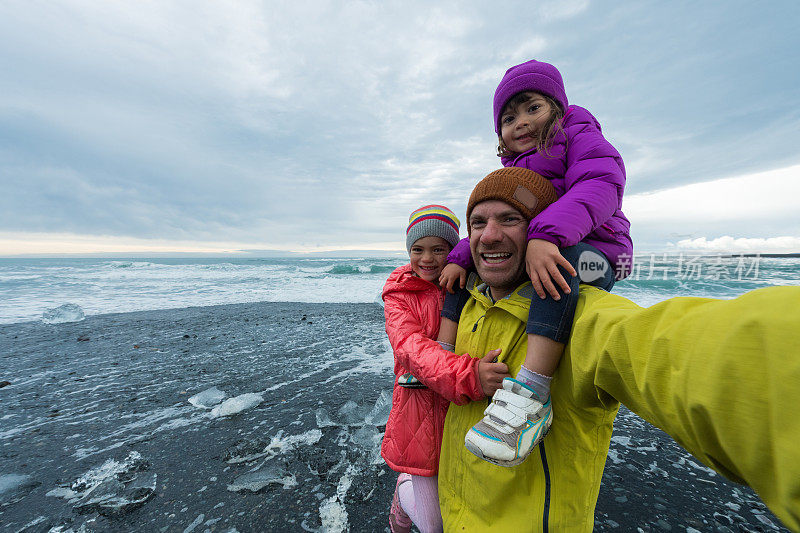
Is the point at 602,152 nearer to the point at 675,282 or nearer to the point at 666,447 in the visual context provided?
the point at 666,447

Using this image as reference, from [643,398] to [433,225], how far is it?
1.67 metres

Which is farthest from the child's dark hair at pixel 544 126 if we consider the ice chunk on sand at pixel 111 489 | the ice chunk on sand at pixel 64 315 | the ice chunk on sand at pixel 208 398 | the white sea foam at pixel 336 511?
the ice chunk on sand at pixel 64 315

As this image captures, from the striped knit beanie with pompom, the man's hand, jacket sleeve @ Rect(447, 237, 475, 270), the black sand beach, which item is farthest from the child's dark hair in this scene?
the black sand beach

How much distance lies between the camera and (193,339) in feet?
22.6

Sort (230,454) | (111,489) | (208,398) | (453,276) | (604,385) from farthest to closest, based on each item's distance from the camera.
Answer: (208,398) → (230,454) → (111,489) → (453,276) → (604,385)

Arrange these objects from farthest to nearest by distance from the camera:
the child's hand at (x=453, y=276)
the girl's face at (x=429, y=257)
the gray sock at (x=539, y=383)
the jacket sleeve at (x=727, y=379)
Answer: the girl's face at (x=429, y=257), the child's hand at (x=453, y=276), the gray sock at (x=539, y=383), the jacket sleeve at (x=727, y=379)

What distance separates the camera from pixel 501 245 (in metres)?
1.53

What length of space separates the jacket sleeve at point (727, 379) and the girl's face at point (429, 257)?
4.49ft

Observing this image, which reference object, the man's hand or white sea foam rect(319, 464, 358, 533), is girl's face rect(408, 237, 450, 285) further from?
white sea foam rect(319, 464, 358, 533)

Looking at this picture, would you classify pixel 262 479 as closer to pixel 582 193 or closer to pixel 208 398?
pixel 208 398

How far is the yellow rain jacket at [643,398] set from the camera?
58 cm

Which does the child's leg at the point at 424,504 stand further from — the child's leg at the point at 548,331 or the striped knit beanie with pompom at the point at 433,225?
the striped knit beanie with pompom at the point at 433,225

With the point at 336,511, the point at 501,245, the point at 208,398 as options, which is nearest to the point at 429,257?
the point at 501,245

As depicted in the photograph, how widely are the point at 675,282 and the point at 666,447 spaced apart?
52.9 ft
